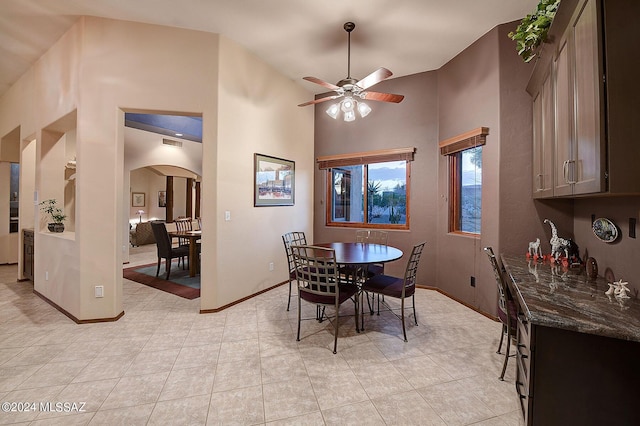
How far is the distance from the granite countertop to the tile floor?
0.78 meters

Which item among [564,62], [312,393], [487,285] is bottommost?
[312,393]

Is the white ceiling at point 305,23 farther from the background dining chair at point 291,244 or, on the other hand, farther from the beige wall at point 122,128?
the background dining chair at point 291,244

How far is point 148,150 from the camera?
6.00 meters

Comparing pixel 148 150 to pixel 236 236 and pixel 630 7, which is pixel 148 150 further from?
pixel 630 7

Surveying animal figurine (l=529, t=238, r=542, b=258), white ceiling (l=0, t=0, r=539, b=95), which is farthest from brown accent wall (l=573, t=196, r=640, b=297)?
white ceiling (l=0, t=0, r=539, b=95)

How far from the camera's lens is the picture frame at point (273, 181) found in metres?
3.93

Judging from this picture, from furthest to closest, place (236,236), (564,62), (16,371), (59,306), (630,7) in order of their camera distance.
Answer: (236,236), (59,306), (16,371), (564,62), (630,7)

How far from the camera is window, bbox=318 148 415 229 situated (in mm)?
4500

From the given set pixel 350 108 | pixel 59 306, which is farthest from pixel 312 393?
pixel 59 306

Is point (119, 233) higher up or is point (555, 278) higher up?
point (119, 233)

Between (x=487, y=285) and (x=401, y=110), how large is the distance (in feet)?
9.20

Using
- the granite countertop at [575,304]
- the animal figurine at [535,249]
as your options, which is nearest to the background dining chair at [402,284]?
the granite countertop at [575,304]

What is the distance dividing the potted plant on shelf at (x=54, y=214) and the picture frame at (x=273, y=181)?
8.50ft

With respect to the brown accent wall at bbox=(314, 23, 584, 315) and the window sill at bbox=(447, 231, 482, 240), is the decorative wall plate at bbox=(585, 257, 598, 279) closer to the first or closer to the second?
the brown accent wall at bbox=(314, 23, 584, 315)
